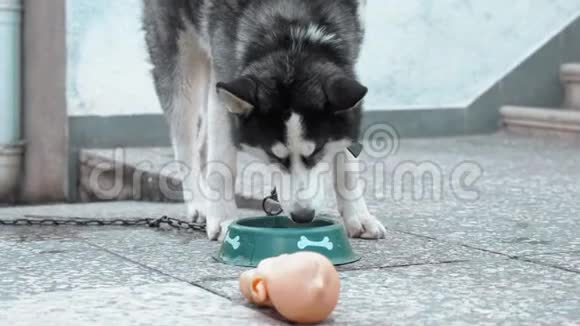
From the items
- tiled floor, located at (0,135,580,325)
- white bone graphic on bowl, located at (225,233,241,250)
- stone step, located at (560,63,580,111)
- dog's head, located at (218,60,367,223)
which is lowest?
tiled floor, located at (0,135,580,325)

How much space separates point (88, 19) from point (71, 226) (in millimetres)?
2213

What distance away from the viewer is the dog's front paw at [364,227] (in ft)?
10.6

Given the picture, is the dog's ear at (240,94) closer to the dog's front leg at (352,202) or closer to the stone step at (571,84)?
the dog's front leg at (352,202)

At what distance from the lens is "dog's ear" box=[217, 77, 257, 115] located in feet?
9.25

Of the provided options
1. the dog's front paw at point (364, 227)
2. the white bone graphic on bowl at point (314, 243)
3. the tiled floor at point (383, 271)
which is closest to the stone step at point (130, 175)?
the tiled floor at point (383, 271)

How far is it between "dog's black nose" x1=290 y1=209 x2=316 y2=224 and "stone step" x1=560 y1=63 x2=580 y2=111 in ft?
14.3

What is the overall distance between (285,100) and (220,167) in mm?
564

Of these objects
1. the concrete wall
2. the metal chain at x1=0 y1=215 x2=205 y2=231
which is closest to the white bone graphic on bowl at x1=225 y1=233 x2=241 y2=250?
the metal chain at x1=0 y1=215 x2=205 y2=231

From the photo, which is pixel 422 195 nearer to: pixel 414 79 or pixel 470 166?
pixel 470 166

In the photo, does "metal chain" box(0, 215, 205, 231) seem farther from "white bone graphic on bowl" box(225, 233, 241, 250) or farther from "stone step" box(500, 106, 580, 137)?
"stone step" box(500, 106, 580, 137)

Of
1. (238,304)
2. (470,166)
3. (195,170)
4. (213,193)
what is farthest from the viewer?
(470,166)

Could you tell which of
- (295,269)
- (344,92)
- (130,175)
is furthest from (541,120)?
(295,269)

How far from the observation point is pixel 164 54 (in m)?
4.25

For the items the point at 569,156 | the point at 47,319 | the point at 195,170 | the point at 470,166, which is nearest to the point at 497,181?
the point at 470,166
